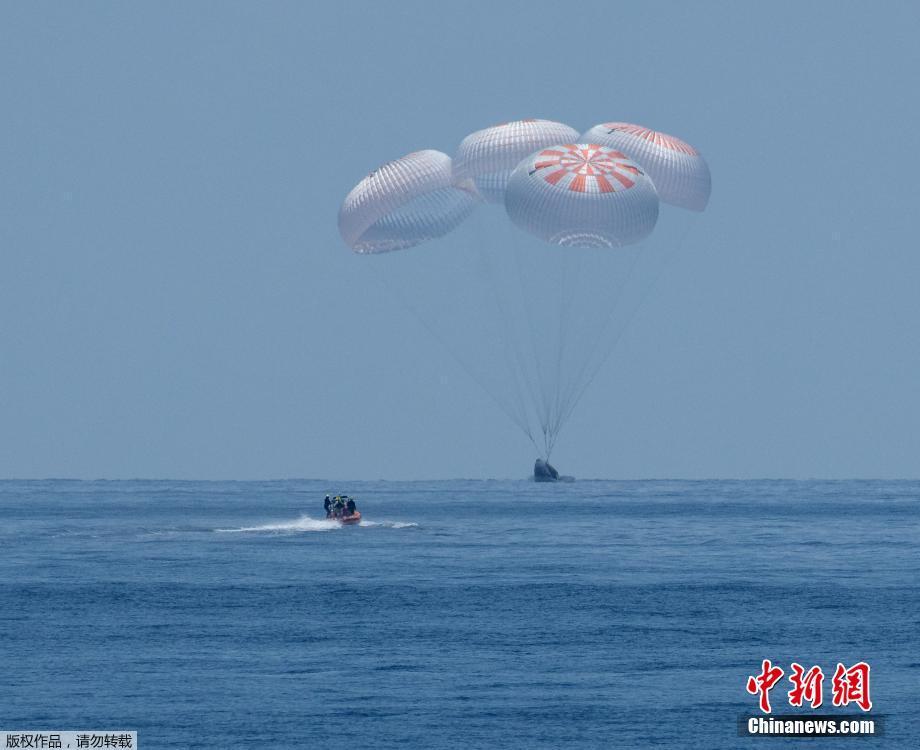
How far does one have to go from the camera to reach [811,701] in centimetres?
3225

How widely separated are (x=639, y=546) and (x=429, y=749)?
121 feet

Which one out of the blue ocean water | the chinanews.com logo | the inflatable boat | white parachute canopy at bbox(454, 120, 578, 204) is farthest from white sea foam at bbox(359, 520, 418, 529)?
the chinanews.com logo

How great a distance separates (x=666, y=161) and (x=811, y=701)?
33399 millimetres

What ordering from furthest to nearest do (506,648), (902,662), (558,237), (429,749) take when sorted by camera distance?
(558,237)
(506,648)
(902,662)
(429,749)

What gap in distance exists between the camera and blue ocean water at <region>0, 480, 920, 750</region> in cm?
3062

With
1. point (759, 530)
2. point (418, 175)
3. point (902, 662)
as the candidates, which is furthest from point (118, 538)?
point (902, 662)

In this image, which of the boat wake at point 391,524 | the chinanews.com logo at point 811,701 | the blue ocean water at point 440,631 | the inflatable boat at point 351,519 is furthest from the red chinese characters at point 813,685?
the boat wake at point 391,524

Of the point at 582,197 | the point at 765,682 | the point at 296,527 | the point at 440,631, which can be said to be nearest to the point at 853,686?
the point at 765,682

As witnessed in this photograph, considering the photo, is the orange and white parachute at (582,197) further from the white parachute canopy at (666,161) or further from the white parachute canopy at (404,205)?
the white parachute canopy at (404,205)

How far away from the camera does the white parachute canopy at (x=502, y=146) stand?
62656mm

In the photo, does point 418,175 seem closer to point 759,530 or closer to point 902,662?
point 759,530

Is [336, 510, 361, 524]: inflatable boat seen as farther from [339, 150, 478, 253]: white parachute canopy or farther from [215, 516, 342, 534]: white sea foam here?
[339, 150, 478, 253]: white parachute canopy

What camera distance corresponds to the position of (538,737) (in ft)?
96.9

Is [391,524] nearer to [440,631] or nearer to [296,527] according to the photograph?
[296,527]
